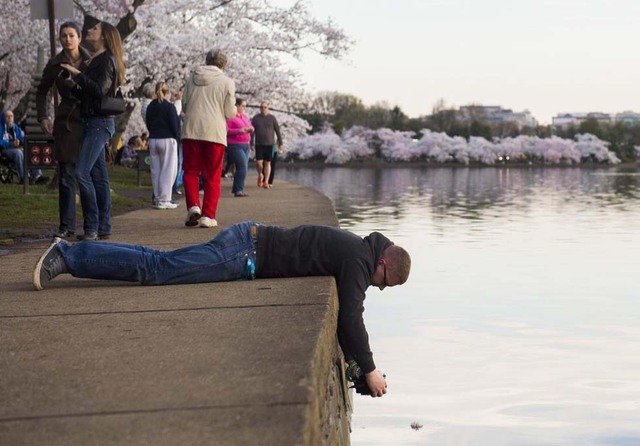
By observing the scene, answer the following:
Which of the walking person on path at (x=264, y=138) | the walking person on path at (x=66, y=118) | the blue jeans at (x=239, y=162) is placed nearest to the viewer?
the walking person on path at (x=66, y=118)

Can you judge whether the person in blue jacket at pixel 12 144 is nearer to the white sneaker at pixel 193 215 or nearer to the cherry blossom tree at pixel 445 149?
the white sneaker at pixel 193 215

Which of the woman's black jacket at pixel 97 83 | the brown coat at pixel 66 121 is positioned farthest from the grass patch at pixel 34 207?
the woman's black jacket at pixel 97 83

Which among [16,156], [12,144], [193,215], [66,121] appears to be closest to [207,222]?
[193,215]

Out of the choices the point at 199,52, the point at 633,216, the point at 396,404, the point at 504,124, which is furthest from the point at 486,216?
the point at 504,124

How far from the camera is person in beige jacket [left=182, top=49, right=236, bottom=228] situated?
11445mm

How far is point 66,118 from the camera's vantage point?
9906mm

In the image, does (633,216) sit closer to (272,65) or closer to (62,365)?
(272,65)

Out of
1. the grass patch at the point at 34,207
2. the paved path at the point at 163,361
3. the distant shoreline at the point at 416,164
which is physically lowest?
the distant shoreline at the point at 416,164

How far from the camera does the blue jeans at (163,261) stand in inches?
266

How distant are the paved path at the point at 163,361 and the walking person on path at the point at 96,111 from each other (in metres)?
2.35

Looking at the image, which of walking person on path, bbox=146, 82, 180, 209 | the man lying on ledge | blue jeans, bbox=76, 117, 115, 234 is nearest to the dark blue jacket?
walking person on path, bbox=146, 82, 180, 209

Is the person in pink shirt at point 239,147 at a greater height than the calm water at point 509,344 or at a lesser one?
greater

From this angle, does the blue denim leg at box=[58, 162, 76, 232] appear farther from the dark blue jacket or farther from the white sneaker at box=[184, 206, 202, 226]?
the dark blue jacket

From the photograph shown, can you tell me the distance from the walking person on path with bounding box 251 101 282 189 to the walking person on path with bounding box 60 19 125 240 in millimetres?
13156
